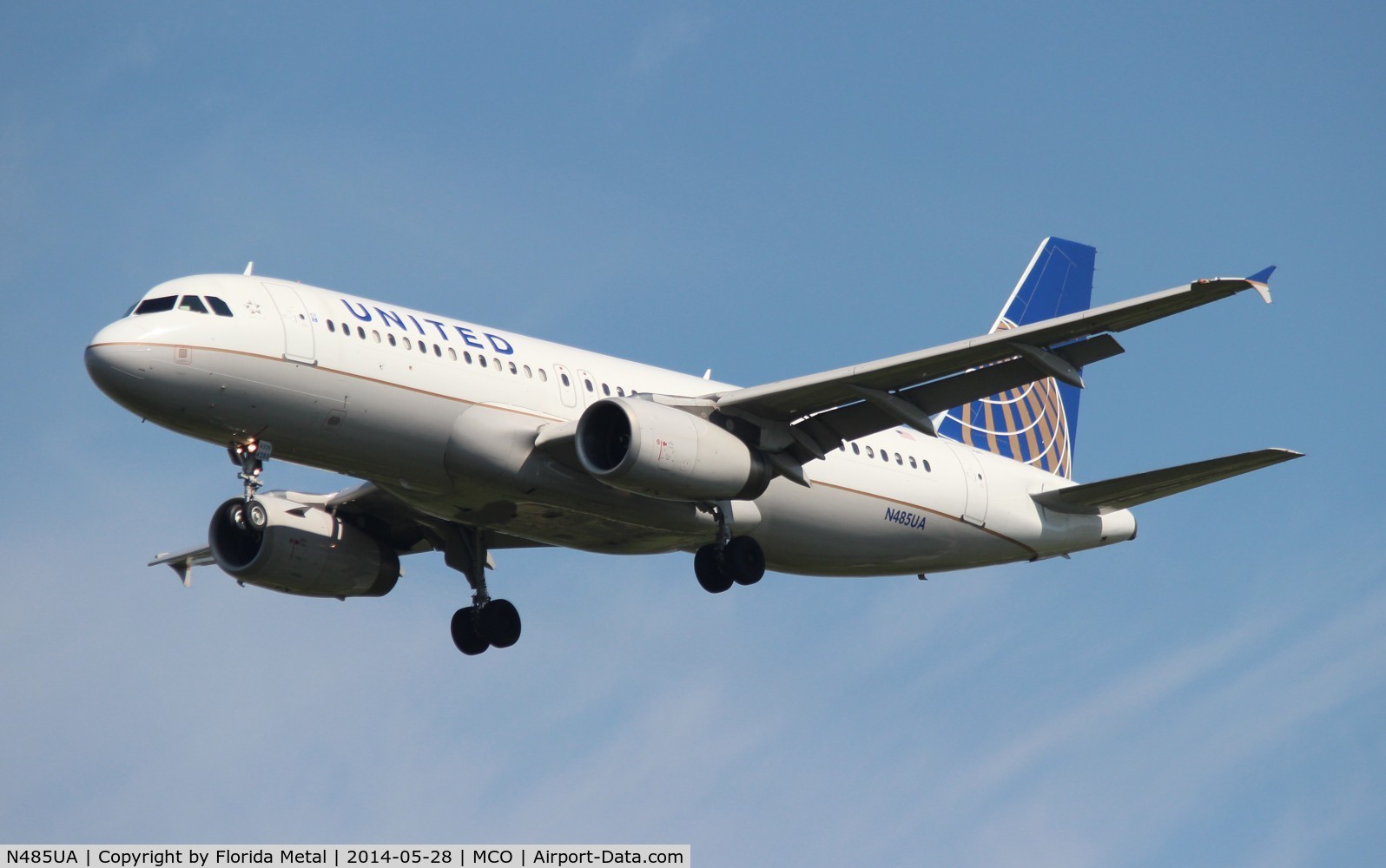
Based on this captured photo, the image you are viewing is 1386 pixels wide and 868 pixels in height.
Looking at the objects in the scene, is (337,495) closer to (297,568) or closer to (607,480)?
(297,568)

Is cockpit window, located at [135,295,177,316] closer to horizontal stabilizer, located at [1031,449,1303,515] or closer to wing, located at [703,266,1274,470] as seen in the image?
wing, located at [703,266,1274,470]

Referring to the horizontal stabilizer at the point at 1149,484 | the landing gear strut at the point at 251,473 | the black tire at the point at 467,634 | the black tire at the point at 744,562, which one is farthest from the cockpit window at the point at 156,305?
the horizontal stabilizer at the point at 1149,484

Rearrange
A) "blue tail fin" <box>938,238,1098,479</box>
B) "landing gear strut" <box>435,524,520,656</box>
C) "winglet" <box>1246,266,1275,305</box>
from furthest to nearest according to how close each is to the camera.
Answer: "blue tail fin" <box>938,238,1098,479</box>
"landing gear strut" <box>435,524,520,656</box>
"winglet" <box>1246,266,1275,305</box>

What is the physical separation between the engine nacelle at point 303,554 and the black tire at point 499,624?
6.33ft

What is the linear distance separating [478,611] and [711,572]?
5.45 m

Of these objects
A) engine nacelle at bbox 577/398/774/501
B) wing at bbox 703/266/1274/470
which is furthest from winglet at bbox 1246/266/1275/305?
engine nacelle at bbox 577/398/774/501

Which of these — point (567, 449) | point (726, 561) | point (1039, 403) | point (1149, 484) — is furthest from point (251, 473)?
point (1039, 403)

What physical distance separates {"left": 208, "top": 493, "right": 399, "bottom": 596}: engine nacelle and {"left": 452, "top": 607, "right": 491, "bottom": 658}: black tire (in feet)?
4.78

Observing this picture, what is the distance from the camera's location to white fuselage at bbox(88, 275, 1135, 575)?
2714 cm

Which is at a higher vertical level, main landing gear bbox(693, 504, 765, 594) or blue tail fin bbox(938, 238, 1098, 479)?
blue tail fin bbox(938, 238, 1098, 479)

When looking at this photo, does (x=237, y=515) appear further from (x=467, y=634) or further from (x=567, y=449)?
(x=467, y=634)

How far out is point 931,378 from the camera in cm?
2939

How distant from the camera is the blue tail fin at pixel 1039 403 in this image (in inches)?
1533

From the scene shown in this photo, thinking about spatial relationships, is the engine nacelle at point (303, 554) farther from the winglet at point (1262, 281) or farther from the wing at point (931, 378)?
the winglet at point (1262, 281)
